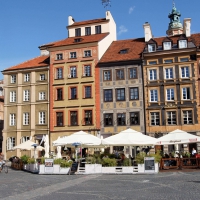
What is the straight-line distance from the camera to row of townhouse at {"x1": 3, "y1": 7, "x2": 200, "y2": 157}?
112 ft

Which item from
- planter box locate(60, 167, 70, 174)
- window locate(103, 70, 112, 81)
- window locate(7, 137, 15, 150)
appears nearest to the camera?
planter box locate(60, 167, 70, 174)

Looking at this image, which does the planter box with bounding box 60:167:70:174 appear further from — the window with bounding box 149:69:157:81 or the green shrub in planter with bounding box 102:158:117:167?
the window with bounding box 149:69:157:81

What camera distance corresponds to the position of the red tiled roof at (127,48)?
120 ft

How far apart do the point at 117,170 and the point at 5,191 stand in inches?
349

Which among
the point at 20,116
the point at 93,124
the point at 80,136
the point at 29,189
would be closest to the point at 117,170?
the point at 80,136

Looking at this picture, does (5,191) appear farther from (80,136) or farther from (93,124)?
(93,124)

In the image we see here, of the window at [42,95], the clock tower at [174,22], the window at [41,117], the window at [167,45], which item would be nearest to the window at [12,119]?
the window at [41,117]

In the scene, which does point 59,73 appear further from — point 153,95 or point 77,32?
point 153,95

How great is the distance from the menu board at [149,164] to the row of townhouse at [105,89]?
13.8m

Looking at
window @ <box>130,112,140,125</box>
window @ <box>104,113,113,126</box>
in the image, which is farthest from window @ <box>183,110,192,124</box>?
window @ <box>104,113,113,126</box>

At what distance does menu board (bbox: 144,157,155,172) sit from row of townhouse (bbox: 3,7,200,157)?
13807 millimetres

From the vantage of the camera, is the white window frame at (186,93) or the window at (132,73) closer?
the white window frame at (186,93)

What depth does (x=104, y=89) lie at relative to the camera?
3641cm

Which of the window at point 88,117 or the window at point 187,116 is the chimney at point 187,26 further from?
the window at point 88,117
